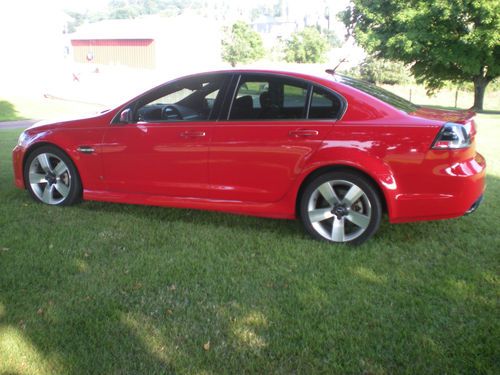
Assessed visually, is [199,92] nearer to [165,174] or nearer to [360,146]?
[165,174]

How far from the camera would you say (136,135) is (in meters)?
4.58

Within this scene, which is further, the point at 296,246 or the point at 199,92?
the point at 199,92

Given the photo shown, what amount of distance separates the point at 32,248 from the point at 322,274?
2328 millimetres

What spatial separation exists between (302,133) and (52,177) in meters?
2.74

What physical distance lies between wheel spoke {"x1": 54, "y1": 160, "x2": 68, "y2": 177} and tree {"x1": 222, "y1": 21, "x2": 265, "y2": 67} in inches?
2912

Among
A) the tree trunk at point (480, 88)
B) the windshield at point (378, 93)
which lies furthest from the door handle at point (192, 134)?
the tree trunk at point (480, 88)

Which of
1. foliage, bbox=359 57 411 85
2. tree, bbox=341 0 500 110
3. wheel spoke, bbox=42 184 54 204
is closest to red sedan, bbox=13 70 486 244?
wheel spoke, bbox=42 184 54 204

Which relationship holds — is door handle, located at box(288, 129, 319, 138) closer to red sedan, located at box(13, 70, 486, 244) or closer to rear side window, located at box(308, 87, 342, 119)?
red sedan, located at box(13, 70, 486, 244)

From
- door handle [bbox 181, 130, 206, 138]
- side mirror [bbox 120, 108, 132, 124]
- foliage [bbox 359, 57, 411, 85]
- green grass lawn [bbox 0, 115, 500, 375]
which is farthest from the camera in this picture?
foliage [bbox 359, 57, 411, 85]

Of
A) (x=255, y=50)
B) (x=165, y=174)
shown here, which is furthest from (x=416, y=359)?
(x=255, y=50)

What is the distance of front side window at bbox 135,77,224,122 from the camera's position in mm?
4473

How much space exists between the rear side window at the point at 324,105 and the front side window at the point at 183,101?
89 cm

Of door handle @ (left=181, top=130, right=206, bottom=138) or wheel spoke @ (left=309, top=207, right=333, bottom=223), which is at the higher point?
door handle @ (left=181, top=130, right=206, bottom=138)

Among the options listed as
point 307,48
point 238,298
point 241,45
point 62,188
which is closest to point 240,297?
point 238,298
